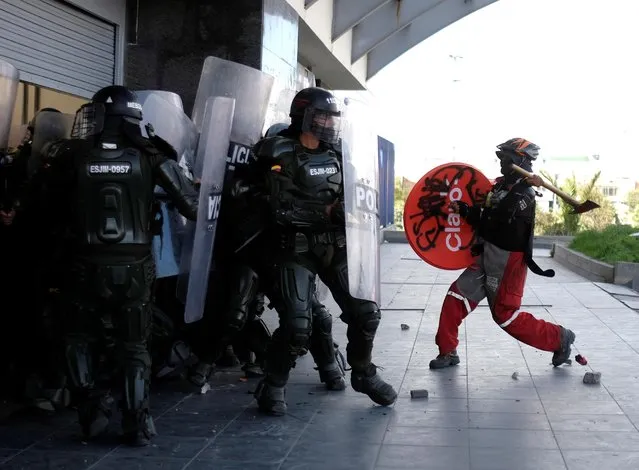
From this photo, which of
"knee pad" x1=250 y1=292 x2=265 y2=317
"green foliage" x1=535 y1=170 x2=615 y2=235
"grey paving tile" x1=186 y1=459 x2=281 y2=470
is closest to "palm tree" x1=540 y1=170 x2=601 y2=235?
"green foliage" x1=535 y1=170 x2=615 y2=235

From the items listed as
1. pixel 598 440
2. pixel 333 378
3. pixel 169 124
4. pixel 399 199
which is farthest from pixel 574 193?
pixel 598 440

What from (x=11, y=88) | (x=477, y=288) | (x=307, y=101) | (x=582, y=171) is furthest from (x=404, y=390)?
(x=582, y=171)

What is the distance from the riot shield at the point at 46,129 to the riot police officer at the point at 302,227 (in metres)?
1.30

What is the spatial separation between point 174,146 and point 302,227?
1137 millimetres

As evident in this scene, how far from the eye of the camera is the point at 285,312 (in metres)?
5.59

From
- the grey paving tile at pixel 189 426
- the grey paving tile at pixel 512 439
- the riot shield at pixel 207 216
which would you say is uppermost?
the riot shield at pixel 207 216

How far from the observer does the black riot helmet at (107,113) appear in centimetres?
501

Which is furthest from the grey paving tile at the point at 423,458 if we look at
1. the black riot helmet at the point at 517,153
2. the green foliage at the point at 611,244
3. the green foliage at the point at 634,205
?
the green foliage at the point at 634,205

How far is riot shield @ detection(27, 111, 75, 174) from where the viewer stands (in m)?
5.96

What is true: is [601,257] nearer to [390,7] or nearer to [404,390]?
[390,7]

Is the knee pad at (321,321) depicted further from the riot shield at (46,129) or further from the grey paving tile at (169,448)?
the riot shield at (46,129)

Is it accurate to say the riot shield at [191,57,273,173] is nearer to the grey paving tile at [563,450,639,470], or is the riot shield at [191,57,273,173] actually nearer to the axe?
the axe

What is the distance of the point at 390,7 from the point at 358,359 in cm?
1300

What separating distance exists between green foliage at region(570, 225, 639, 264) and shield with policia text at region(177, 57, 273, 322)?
32.0 ft
